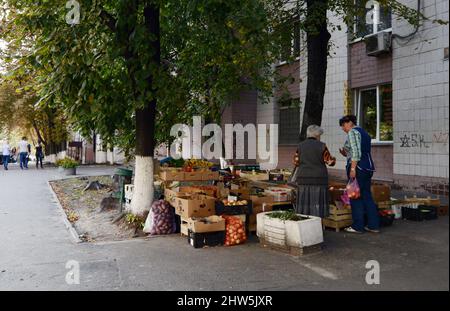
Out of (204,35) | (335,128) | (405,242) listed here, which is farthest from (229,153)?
(405,242)

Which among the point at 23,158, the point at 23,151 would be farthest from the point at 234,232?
the point at 23,158

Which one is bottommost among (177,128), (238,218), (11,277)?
(11,277)

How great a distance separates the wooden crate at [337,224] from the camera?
736cm

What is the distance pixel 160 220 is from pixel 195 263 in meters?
2.02

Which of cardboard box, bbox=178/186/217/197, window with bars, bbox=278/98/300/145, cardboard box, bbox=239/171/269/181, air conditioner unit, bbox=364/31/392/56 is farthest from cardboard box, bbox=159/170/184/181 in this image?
window with bars, bbox=278/98/300/145

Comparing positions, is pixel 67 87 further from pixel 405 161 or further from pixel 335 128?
pixel 335 128

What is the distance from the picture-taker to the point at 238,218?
6961mm

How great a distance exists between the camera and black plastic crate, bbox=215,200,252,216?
275 inches

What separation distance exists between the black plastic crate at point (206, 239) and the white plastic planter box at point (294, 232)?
686mm

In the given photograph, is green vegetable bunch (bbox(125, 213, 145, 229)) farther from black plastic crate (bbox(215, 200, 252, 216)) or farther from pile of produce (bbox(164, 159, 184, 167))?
pile of produce (bbox(164, 159, 184, 167))

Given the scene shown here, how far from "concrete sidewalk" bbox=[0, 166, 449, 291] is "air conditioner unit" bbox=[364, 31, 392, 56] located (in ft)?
21.2

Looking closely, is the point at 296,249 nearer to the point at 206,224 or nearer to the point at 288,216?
the point at 288,216

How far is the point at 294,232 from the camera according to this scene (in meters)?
5.94

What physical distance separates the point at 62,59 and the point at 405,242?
6124 mm
